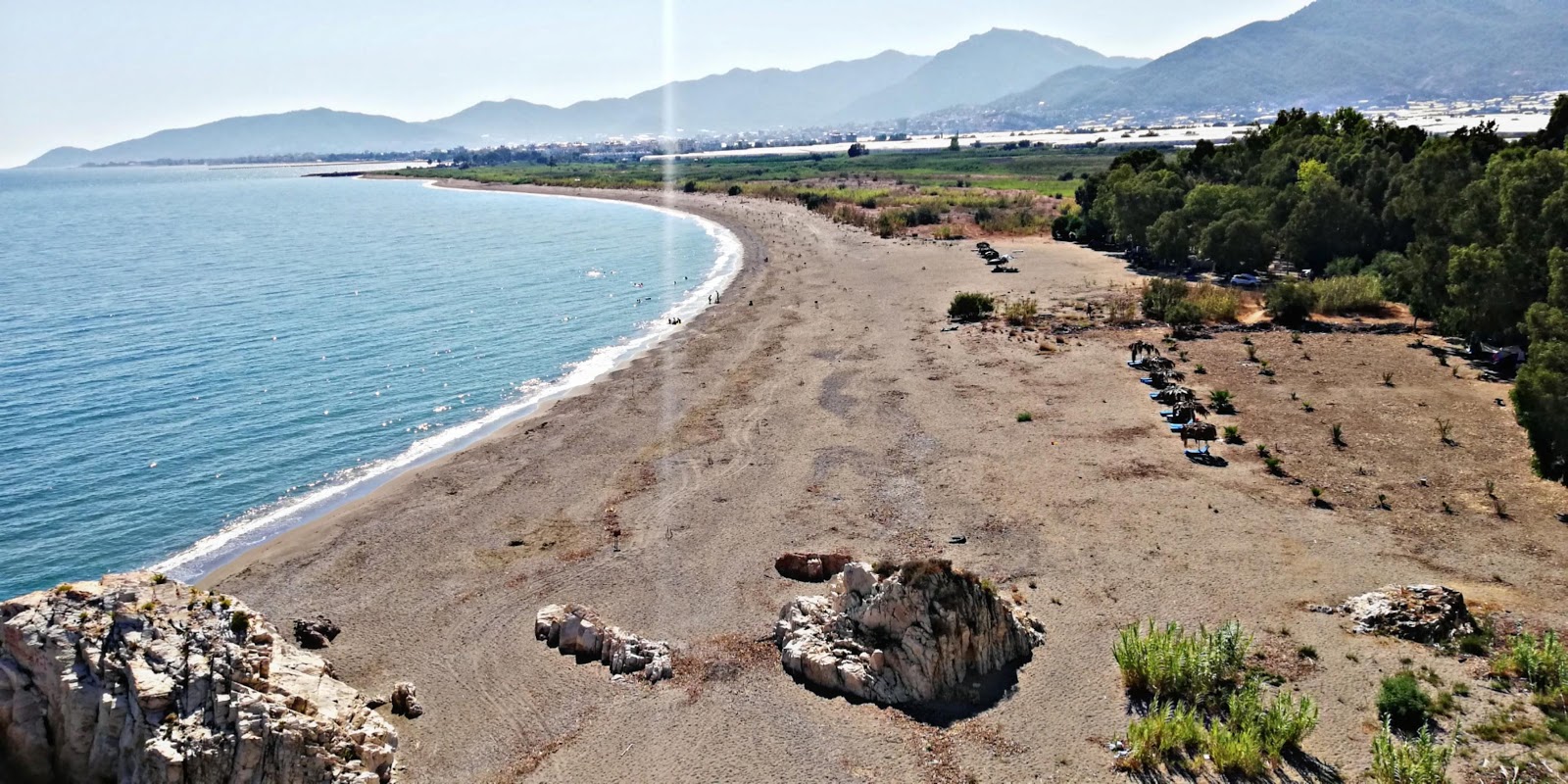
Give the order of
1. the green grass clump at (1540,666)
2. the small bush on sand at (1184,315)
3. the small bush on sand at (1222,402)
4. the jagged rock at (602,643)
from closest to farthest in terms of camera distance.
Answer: the green grass clump at (1540,666), the jagged rock at (602,643), the small bush on sand at (1222,402), the small bush on sand at (1184,315)

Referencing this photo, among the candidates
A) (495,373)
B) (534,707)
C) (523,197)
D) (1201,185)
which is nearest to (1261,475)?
(534,707)

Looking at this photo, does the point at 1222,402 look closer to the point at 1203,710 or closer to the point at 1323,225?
the point at 1203,710

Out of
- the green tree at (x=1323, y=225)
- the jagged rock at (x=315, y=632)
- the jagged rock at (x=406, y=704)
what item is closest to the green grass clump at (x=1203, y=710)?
the jagged rock at (x=406, y=704)

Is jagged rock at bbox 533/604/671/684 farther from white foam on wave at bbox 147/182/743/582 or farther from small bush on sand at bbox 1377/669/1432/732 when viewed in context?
small bush on sand at bbox 1377/669/1432/732

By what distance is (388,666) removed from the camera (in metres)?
20.9

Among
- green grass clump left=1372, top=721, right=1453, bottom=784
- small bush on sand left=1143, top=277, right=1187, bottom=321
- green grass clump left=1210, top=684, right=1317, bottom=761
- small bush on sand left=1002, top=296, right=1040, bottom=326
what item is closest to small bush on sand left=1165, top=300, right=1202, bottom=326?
small bush on sand left=1143, top=277, right=1187, bottom=321

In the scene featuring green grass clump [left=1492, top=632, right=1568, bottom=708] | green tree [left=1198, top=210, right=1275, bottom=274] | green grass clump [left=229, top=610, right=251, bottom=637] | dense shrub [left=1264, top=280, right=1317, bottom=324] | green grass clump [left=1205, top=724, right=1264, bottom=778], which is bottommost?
green grass clump [left=1205, top=724, right=1264, bottom=778]

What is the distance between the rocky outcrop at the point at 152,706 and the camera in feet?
49.9

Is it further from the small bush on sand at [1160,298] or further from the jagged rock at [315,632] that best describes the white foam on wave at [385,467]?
the small bush on sand at [1160,298]

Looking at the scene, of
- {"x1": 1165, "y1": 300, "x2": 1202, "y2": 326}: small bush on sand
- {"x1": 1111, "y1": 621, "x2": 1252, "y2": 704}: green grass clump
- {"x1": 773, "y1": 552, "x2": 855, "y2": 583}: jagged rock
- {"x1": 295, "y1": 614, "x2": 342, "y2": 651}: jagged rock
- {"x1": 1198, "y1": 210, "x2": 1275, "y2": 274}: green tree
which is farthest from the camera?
{"x1": 1198, "y1": 210, "x2": 1275, "y2": 274}: green tree

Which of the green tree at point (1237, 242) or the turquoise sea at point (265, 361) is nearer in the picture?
the turquoise sea at point (265, 361)

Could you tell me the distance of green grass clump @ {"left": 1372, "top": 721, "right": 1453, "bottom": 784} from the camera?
48.9 feet

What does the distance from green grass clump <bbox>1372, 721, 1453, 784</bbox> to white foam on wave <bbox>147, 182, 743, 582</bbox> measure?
30844 millimetres

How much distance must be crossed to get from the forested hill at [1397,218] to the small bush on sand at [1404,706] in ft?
42.6
